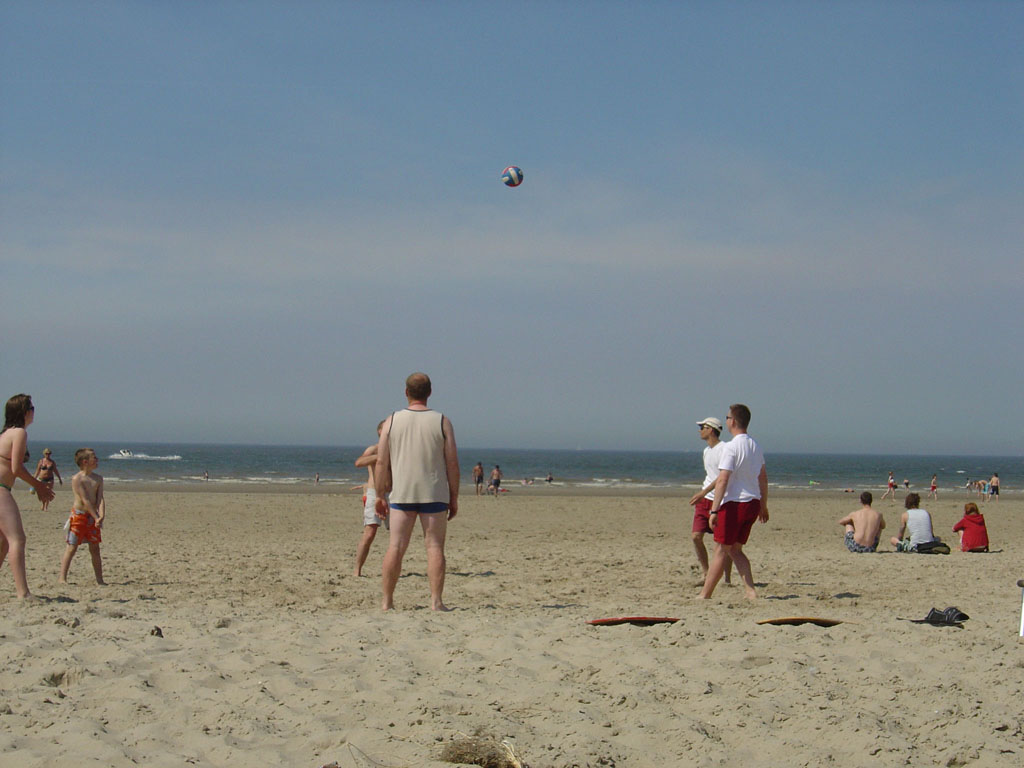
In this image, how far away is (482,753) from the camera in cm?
328

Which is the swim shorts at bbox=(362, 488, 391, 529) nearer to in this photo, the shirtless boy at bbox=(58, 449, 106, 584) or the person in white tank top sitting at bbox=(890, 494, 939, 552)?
the shirtless boy at bbox=(58, 449, 106, 584)

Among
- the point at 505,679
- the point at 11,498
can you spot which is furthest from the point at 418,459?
the point at 11,498

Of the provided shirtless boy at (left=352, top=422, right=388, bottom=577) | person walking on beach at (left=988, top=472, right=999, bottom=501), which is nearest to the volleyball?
shirtless boy at (left=352, top=422, right=388, bottom=577)

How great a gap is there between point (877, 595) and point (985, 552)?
5.22 m

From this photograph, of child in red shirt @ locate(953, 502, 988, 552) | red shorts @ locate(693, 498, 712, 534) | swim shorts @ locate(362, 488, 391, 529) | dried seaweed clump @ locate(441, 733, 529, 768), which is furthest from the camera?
child in red shirt @ locate(953, 502, 988, 552)

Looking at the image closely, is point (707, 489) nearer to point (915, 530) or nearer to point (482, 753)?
point (482, 753)

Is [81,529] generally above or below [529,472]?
above

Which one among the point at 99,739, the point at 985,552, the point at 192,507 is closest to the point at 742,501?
the point at 99,739

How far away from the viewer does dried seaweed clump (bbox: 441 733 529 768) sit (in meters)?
3.25

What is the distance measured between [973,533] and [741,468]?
693 cm

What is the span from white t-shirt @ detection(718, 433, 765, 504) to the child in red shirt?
659 centimetres

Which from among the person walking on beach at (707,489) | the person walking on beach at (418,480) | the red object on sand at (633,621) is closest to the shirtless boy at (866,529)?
the person walking on beach at (707,489)

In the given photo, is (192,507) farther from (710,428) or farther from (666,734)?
(666,734)

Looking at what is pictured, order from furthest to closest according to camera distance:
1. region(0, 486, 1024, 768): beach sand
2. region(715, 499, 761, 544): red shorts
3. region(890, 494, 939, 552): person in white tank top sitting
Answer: region(890, 494, 939, 552): person in white tank top sitting, region(715, 499, 761, 544): red shorts, region(0, 486, 1024, 768): beach sand
